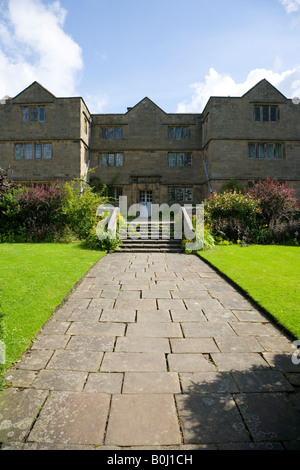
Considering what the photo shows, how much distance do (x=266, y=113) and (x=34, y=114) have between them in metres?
17.1

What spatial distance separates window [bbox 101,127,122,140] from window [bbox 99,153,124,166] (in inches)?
53.3

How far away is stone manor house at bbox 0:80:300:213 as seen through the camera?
68.1 ft

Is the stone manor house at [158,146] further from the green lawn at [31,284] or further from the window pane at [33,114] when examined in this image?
the green lawn at [31,284]

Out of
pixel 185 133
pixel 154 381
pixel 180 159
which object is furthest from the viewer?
pixel 185 133

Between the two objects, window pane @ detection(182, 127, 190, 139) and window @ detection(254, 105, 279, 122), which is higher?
window @ detection(254, 105, 279, 122)

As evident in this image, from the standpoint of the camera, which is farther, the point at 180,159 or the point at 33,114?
the point at 180,159

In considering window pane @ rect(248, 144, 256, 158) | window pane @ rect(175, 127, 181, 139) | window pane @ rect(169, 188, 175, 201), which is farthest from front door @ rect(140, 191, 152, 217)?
window pane @ rect(248, 144, 256, 158)

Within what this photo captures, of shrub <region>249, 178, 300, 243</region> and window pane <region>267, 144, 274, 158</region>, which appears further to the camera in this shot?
window pane <region>267, 144, 274, 158</region>

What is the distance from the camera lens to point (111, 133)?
23.3 metres

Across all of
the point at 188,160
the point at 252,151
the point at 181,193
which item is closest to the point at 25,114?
the point at 188,160

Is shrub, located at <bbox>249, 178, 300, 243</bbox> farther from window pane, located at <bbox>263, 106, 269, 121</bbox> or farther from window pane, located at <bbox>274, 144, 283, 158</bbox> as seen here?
window pane, located at <bbox>263, 106, 269, 121</bbox>

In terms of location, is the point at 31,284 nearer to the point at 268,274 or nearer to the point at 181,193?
the point at 268,274

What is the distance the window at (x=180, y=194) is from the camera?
2286cm
